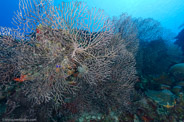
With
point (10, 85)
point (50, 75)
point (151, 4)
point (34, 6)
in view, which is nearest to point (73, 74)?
point (50, 75)

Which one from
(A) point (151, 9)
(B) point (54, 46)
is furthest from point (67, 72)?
(A) point (151, 9)

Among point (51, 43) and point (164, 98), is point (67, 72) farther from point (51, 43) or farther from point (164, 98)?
point (164, 98)

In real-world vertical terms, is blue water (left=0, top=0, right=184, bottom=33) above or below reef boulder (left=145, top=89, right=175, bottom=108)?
above

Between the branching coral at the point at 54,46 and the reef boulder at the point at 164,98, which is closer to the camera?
the branching coral at the point at 54,46

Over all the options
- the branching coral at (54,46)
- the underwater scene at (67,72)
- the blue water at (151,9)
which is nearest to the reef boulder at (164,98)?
the underwater scene at (67,72)

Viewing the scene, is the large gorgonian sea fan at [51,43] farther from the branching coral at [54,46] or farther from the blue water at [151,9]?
the blue water at [151,9]

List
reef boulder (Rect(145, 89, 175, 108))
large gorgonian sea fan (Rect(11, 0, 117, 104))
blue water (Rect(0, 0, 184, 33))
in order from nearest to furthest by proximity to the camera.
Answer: large gorgonian sea fan (Rect(11, 0, 117, 104)), reef boulder (Rect(145, 89, 175, 108)), blue water (Rect(0, 0, 184, 33))

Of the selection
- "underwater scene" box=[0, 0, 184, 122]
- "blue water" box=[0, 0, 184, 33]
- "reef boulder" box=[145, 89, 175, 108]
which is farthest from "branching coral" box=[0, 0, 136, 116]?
"blue water" box=[0, 0, 184, 33]

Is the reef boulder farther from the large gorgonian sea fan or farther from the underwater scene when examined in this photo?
the large gorgonian sea fan

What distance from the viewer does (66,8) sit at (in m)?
2.64

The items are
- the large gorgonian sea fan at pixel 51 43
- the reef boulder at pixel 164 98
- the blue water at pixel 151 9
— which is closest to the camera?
the large gorgonian sea fan at pixel 51 43

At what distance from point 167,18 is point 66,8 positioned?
256 feet

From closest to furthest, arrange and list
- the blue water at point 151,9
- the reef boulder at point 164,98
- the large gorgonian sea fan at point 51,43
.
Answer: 1. the large gorgonian sea fan at point 51,43
2. the reef boulder at point 164,98
3. the blue water at point 151,9

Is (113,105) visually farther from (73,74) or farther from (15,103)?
(15,103)
